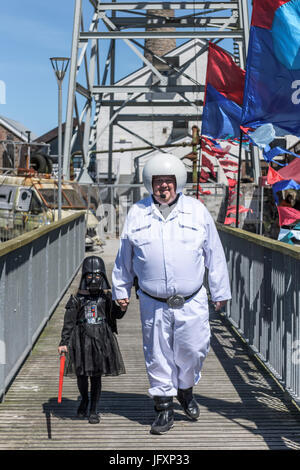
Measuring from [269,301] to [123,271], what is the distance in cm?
180

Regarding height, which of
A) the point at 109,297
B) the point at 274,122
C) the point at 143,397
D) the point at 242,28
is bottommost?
the point at 143,397

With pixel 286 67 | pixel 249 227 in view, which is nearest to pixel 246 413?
pixel 286 67

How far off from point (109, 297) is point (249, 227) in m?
21.4

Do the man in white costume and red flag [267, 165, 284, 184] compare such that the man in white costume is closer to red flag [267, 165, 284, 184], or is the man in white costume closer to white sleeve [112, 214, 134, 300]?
white sleeve [112, 214, 134, 300]

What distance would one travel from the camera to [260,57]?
7027 millimetres

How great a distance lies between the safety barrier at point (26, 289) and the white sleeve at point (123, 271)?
975mm

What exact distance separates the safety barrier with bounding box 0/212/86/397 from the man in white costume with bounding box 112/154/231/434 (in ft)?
3.84

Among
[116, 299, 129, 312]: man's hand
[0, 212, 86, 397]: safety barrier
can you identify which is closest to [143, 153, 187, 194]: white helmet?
[116, 299, 129, 312]: man's hand

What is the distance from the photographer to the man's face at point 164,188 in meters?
5.13

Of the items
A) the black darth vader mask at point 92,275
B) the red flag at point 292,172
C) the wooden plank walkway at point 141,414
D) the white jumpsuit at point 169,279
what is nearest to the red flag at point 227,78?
the red flag at point 292,172

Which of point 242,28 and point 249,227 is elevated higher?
point 242,28

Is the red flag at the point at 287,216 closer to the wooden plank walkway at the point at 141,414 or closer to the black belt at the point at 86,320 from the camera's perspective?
the wooden plank walkway at the point at 141,414
